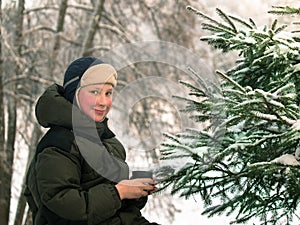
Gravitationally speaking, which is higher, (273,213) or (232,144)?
(232,144)

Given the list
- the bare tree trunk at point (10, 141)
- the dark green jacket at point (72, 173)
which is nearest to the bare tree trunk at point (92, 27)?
the bare tree trunk at point (10, 141)

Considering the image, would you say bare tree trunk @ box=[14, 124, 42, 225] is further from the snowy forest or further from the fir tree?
the fir tree

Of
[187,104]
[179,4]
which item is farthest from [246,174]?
[179,4]

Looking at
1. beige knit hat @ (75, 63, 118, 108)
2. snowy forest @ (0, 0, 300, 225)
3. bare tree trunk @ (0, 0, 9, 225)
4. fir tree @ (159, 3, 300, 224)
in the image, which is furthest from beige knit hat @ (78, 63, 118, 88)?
bare tree trunk @ (0, 0, 9, 225)

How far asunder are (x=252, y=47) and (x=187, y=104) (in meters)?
0.43

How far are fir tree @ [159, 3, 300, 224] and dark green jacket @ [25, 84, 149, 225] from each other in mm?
291

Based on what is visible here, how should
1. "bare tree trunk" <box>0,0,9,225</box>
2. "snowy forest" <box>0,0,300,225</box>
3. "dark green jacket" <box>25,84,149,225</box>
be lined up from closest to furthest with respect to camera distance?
"dark green jacket" <box>25,84,149,225</box> < "snowy forest" <box>0,0,300,225</box> < "bare tree trunk" <box>0,0,9,225</box>

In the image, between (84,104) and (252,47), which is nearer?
(84,104)

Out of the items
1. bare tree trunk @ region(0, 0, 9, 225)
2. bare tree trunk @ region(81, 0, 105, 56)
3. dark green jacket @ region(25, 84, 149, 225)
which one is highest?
bare tree trunk @ region(81, 0, 105, 56)

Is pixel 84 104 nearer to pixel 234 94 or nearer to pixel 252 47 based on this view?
pixel 234 94

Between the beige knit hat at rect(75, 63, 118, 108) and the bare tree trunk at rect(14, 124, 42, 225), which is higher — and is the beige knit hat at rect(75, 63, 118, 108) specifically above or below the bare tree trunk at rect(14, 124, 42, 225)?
below

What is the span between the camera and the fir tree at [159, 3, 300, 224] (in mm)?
2770

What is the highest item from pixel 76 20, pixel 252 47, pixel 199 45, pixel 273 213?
pixel 76 20

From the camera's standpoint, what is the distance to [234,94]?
9.05 feet
